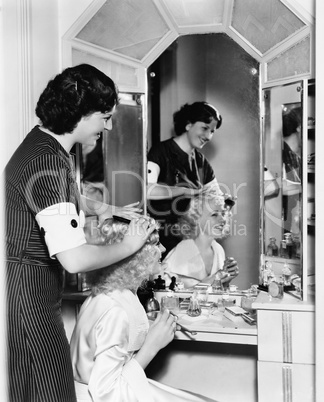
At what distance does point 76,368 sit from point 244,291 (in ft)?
2.50

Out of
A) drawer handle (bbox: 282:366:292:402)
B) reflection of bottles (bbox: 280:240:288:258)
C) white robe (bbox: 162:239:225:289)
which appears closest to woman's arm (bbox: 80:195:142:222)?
white robe (bbox: 162:239:225:289)

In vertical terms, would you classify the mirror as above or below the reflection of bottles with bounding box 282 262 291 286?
above

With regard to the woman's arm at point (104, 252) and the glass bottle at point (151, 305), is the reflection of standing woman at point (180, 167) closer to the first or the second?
the glass bottle at point (151, 305)

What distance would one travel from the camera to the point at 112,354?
155 cm

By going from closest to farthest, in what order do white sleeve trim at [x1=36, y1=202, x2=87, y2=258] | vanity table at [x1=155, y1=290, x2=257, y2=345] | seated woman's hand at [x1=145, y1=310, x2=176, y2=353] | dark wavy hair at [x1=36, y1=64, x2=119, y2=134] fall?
white sleeve trim at [x1=36, y1=202, x2=87, y2=258]
dark wavy hair at [x1=36, y1=64, x2=119, y2=134]
seated woman's hand at [x1=145, y1=310, x2=176, y2=353]
vanity table at [x1=155, y1=290, x2=257, y2=345]

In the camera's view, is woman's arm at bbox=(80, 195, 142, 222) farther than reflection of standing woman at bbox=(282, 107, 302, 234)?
Yes

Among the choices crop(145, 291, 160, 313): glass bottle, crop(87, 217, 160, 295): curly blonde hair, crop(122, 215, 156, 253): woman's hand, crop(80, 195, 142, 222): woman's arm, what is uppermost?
crop(80, 195, 142, 222): woman's arm

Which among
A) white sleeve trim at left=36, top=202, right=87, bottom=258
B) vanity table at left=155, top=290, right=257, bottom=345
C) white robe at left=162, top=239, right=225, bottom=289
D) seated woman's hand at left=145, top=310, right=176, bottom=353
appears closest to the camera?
white sleeve trim at left=36, top=202, right=87, bottom=258

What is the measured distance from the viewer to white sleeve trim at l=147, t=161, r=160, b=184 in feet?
7.11

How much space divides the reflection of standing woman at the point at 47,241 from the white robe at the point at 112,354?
8cm

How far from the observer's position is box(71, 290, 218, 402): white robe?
5.08ft

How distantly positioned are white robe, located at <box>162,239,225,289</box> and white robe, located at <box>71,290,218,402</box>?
0.44 meters
